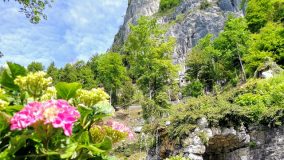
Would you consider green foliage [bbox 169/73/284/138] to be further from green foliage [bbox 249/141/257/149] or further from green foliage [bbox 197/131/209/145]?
green foliage [bbox 249/141/257/149]

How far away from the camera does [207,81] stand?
120 ft

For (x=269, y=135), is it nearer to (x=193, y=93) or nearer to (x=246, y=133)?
(x=246, y=133)

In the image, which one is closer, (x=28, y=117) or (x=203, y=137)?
(x=28, y=117)

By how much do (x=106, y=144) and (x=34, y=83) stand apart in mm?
403

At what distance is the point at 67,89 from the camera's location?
1451 millimetres

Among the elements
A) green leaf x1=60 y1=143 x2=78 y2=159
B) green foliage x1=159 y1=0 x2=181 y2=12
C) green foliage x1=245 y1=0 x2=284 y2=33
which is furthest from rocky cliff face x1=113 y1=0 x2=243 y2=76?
green leaf x1=60 y1=143 x2=78 y2=159

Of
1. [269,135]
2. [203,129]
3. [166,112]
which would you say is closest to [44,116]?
[203,129]

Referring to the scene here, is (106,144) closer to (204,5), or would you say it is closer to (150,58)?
(150,58)

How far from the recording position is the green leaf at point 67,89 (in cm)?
144

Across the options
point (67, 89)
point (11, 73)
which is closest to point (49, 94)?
point (67, 89)

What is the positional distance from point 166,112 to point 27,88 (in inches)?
793

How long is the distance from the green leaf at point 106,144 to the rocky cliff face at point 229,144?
422 inches


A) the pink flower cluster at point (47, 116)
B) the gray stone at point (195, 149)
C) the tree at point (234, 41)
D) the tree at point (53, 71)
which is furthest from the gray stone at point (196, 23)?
the pink flower cluster at point (47, 116)

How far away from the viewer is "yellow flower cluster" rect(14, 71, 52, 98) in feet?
4.52
